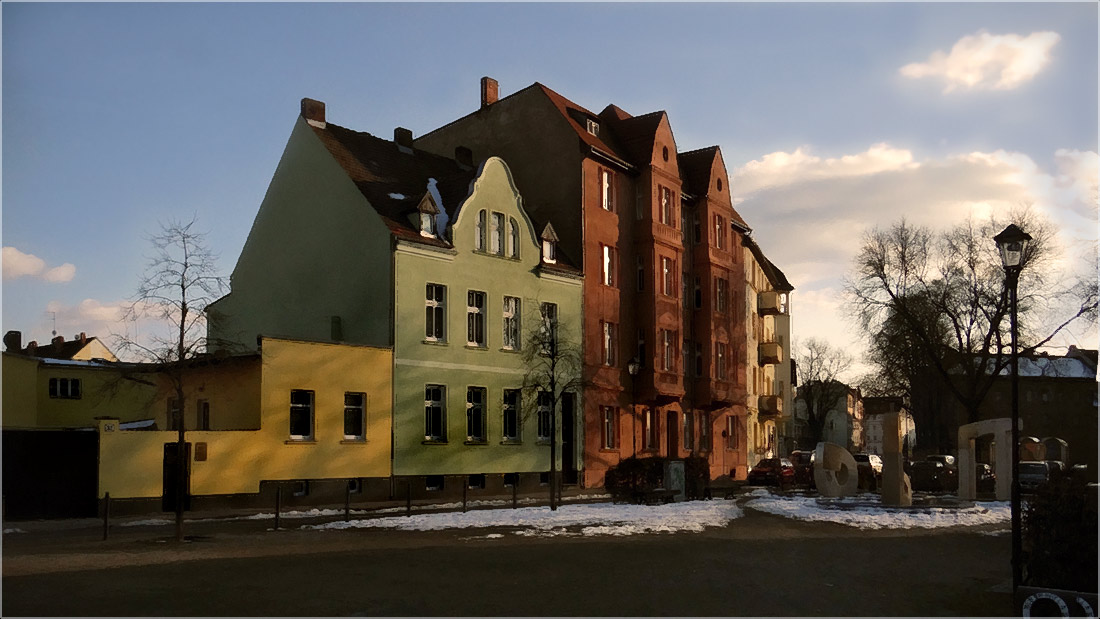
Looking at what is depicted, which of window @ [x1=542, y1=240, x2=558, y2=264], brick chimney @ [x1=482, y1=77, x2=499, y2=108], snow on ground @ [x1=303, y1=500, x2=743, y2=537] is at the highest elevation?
brick chimney @ [x1=482, y1=77, x2=499, y2=108]

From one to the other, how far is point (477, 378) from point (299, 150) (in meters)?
10.3

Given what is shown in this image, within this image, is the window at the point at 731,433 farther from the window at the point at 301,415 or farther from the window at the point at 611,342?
the window at the point at 301,415

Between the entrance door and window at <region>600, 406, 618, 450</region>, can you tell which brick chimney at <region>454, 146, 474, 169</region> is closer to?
the entrance door

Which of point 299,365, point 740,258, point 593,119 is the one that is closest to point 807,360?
point 740,258

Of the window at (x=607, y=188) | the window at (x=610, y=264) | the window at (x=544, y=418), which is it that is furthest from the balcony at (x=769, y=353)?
the window at (x=544, y=418)

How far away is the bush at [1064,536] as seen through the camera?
38.1 feet

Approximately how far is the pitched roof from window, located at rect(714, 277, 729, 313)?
46.7ft

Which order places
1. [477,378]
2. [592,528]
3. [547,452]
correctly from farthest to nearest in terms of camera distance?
[547,452] < [477,378] < [592,528]

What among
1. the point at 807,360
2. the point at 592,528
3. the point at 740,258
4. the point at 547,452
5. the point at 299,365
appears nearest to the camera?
the point at 592,528

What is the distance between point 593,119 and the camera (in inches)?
1746

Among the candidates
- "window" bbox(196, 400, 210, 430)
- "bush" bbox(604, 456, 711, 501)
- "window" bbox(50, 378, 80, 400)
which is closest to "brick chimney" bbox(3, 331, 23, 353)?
"window" bbox(50, 378, 80, 400)

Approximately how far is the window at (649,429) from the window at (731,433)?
26.0 ft

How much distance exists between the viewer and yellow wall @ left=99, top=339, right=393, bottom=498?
86.1 feet

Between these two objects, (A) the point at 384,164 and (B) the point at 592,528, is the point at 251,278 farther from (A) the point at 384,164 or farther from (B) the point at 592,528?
(B) the point at 592,528
